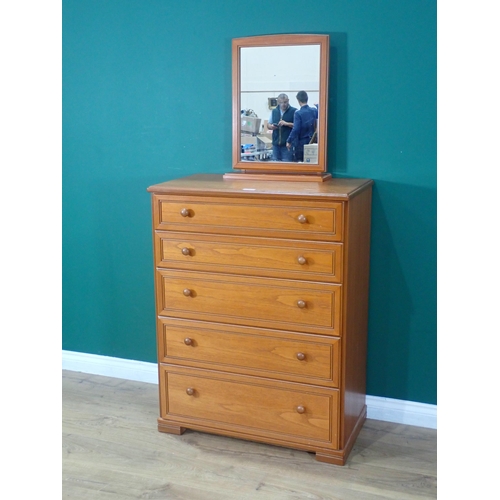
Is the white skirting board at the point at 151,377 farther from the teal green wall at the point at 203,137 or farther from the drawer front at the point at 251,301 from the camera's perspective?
the drawer front at the point at 251,301

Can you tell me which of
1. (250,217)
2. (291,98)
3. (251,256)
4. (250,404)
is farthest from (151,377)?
(291,98)

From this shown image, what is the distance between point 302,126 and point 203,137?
49 cm

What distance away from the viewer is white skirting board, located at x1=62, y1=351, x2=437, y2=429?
2.65 meters

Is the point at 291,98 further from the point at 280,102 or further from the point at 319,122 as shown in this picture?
the point at 319,122

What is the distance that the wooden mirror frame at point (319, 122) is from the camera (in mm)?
2469

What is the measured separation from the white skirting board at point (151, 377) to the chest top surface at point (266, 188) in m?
0.98

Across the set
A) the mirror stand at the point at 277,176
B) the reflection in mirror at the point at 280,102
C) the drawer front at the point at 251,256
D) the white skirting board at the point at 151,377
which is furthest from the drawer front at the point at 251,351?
the reflection in mirror at the point at 280,102

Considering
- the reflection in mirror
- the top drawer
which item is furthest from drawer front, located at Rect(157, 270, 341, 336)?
the reflection in mirror

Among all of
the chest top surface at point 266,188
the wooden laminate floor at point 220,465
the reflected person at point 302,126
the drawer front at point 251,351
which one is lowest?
the wooden laminate floor at point 220,465

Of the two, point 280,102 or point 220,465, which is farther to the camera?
point 280,102

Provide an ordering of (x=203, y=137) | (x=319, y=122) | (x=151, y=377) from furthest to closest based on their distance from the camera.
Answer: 1. (x=151, y=377)
2. (x=203, y=137)
3. (x=319, y=122)

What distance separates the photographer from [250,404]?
245 centimetres
